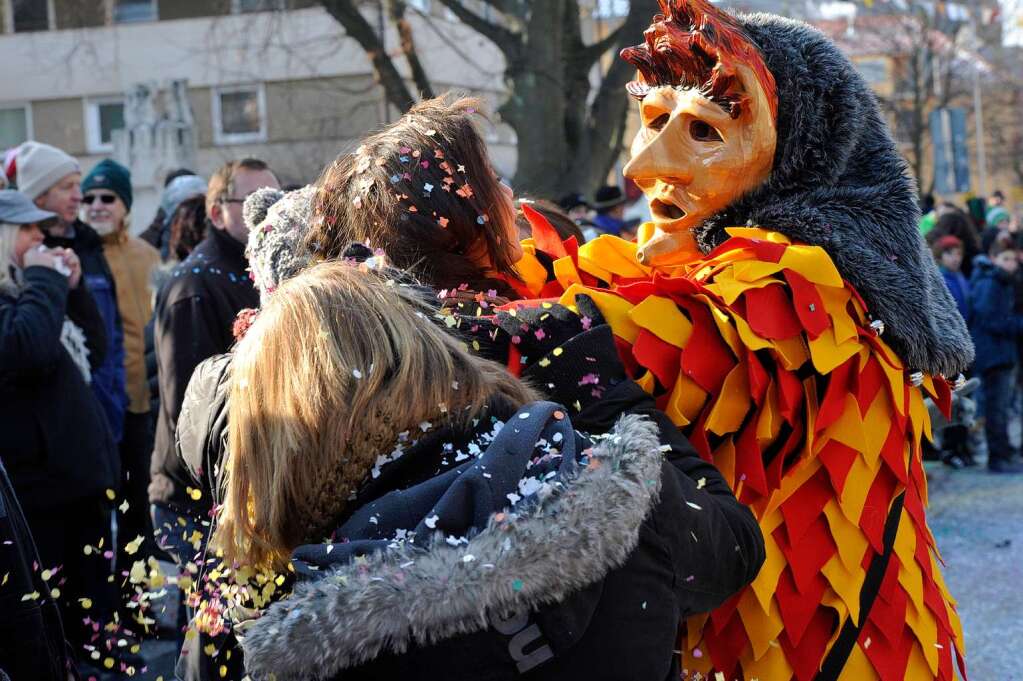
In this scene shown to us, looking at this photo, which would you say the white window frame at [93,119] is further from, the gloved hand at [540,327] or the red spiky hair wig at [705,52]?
the gloved hand at [540,327]

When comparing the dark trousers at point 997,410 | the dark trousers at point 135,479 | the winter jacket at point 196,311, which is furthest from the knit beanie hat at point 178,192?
the dark trousers at point 997,410

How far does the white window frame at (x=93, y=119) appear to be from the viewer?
22.4 m

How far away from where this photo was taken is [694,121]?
222 cm

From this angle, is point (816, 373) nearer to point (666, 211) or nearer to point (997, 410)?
point (666, 211)

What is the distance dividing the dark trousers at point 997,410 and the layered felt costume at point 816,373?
5969mm

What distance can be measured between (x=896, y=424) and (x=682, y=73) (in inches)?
31.3

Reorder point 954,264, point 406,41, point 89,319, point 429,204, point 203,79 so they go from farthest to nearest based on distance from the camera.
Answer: point 203,79 < point 406,41 < point 954,264 < point 89,319 < point 429,204

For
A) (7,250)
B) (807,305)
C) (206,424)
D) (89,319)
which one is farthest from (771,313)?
(89,319)

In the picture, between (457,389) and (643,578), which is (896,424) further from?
(457,389)

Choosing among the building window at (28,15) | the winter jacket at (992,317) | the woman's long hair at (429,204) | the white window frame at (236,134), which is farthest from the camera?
the building window at (28,15)

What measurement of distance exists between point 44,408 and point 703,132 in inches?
92.6

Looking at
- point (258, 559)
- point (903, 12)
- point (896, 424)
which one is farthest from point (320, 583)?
point (903, 12)

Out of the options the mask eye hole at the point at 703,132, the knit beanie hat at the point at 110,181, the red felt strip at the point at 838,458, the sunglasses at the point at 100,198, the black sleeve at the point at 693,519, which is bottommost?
the sunglasses at the point at 100,198

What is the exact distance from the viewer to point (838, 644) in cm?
205
